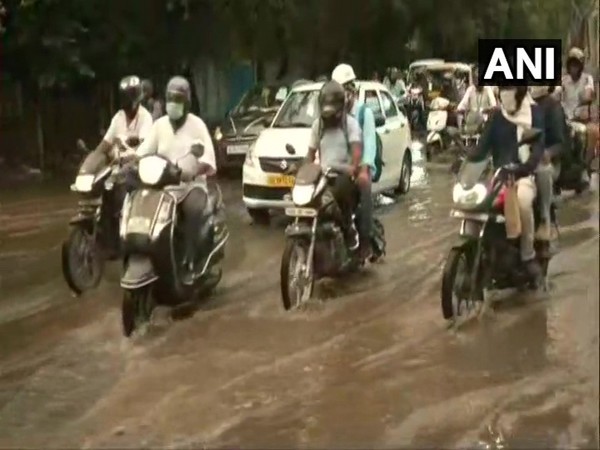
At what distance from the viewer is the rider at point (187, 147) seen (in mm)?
9367

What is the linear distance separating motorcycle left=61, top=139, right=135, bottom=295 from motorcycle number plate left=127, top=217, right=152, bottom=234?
5.09ft

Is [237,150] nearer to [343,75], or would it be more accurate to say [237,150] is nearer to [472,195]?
[343,75]

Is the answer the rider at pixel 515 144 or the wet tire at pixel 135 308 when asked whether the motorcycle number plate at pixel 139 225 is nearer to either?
the wet tire at pixel 135 308

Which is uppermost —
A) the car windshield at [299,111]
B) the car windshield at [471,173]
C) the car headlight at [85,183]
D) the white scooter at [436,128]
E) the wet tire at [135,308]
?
the car windshield at [471,173]

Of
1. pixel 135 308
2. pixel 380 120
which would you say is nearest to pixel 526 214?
pixel 135 308

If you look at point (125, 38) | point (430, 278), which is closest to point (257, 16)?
point (125, 38)

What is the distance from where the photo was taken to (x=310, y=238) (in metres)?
9.71

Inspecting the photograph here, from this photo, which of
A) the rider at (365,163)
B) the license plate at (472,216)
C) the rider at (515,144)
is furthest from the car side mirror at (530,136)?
the rider at (365,163)

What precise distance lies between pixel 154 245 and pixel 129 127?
2496 millimetres

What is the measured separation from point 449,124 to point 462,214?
51.3 feet

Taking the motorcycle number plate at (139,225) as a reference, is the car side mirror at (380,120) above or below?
below

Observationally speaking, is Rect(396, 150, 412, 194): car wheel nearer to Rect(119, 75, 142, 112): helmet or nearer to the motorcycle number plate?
Rect(119, 75, 142, 112): helmet

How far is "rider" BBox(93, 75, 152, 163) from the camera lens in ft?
35.2

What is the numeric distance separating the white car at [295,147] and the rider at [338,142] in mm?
2590
